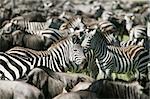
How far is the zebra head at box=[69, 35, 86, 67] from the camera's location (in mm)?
12398

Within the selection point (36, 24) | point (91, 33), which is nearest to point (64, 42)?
point (91, 33)

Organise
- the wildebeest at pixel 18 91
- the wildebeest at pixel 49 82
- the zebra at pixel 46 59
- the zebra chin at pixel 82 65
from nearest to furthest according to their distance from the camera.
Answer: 1. the wildebeest at pixel 18 91
2. the wildebeest at pixel 49 82
3. the zebra at pixel 46 59
4. the zebra chin at pixel 82 65

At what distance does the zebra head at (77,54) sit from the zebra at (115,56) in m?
0.20

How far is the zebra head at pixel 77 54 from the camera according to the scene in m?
12.4

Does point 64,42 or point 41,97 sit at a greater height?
point 64,42

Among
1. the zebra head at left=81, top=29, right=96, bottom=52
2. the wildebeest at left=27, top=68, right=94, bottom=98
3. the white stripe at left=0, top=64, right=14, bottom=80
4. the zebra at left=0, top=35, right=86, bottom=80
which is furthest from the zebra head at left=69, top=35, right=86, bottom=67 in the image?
the white stripe at left=0, top=64, right=14, bottom=80

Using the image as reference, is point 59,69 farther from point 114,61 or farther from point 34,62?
point 114,61

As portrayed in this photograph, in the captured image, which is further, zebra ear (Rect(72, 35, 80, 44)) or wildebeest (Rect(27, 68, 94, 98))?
zebra ear (Rect(72, 35, 80, 44))

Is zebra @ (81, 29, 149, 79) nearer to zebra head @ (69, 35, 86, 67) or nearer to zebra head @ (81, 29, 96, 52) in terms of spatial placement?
zebra head @ (81, 29, 96, 52)

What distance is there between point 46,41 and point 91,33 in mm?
4581

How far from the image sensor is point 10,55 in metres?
12.2

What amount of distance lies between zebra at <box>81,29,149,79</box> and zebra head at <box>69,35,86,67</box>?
0.20 metres

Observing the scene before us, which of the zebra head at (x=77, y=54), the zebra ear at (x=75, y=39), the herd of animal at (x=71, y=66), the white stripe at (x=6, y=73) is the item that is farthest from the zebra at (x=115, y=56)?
the white stripe at (x=6, y=73)

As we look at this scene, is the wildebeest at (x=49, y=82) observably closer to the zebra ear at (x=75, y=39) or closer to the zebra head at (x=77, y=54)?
the zebra head at (x=77, y=54)
